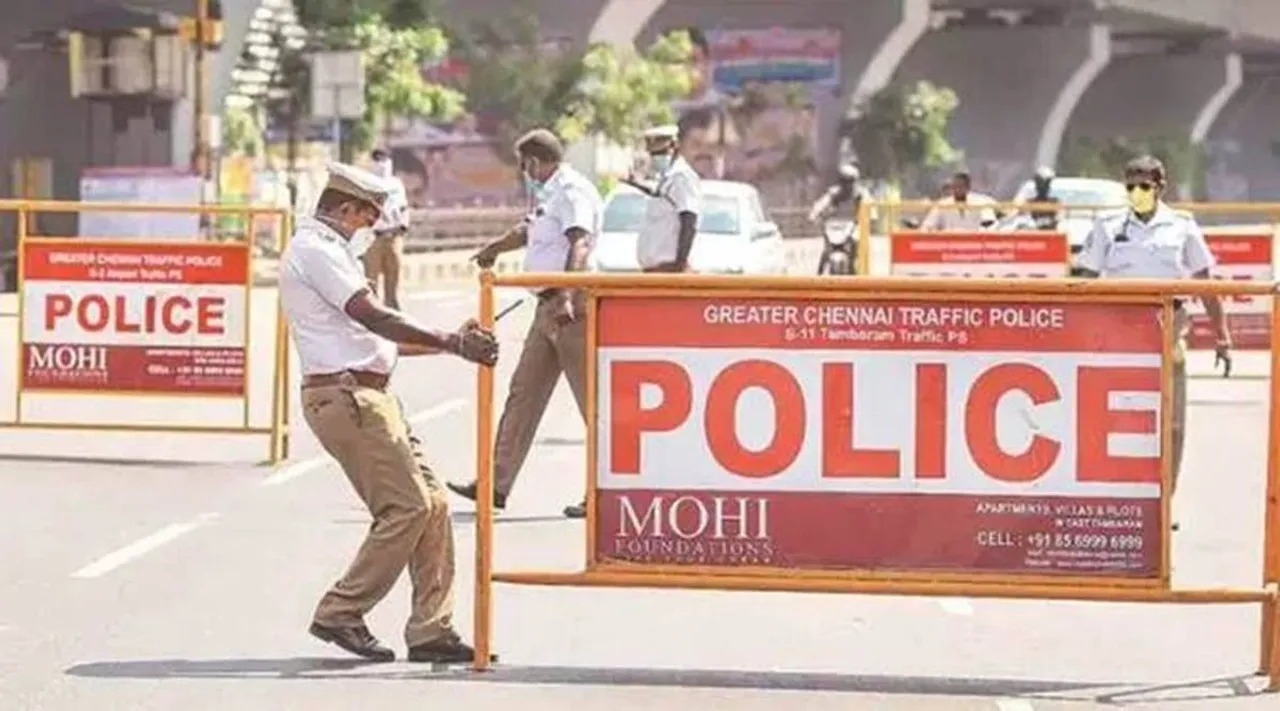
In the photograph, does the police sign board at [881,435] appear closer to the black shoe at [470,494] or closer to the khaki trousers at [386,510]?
the khaki trousers at [386,510]

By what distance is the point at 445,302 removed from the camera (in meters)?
32.9

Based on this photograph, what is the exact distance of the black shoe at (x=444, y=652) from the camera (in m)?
9.02

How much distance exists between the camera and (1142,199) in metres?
12.9

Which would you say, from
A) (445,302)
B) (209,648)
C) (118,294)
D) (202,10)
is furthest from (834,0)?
(209,648)

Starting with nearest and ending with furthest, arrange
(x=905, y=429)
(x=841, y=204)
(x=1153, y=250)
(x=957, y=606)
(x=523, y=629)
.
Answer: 1. (x=905, y=429)
2. (x=523, y=629)
3. (x=957, y=606)
4. (x=1153, y=250)
5. (x=841, y=204)

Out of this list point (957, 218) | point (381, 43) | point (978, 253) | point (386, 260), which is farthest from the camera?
point (381, 43)

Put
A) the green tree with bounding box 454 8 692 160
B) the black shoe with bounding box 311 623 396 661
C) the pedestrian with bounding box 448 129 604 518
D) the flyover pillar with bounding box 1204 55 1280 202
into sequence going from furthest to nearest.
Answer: the flyover pillar with bounding box 1204 55 1280 202
the green tree with bounding box 454 8 692 160
the pedestrian with bounding box 448 129 604 518
the black shoe with bounding box 311 623 396 661

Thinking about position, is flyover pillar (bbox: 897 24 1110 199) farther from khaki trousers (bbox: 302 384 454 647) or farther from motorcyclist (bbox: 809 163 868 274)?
khaki trousers (bbox: 302 384 454 647)

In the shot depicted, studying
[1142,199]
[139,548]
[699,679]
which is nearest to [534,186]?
[139,548]

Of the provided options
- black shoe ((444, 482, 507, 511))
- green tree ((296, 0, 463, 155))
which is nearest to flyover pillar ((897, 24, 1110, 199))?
green tree ((296, 0, 463, 155))

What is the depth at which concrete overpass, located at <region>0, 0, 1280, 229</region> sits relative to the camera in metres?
44.0

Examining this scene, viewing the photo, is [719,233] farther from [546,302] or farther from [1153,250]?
[546,302]

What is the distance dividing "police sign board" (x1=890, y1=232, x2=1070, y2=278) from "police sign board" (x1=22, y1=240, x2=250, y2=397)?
730 centimetres

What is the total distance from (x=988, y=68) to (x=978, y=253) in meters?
61.2
